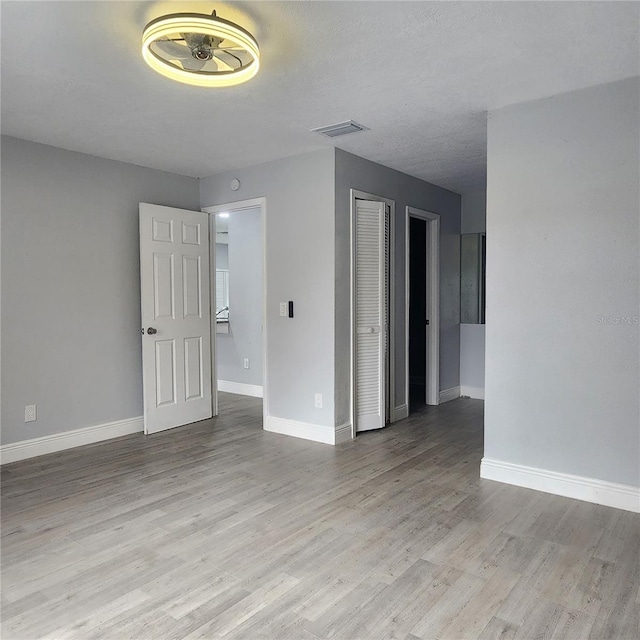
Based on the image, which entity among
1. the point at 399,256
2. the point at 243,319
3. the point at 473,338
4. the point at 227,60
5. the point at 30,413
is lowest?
the point at 30,413

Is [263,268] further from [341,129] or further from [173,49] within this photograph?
[173,49]

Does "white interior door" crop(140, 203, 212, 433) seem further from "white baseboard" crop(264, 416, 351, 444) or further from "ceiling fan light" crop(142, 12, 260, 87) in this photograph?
"ceiling fan light" crop(142, 12, 260, 87)

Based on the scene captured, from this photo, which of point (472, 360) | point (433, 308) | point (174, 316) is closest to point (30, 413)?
point (174, 316)

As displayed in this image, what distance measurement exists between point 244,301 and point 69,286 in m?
2.50

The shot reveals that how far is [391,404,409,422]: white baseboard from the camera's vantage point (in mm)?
4949

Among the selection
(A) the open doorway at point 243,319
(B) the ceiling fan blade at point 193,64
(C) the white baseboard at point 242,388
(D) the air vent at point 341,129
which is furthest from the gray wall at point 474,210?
(B) the ceiling fan blade at point 193,64

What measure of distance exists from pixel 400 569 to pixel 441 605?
29 cm

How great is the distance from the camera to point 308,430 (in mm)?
4336

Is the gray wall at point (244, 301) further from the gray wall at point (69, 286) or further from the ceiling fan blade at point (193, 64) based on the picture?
the ceiling fan blade at point (193, 64)

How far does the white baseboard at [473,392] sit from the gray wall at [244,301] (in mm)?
2498

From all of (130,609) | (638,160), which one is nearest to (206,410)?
(130,609)

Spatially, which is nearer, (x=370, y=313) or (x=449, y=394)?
(x=370, y=313)

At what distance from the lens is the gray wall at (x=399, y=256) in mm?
4215

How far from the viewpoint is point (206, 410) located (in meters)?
5.08
